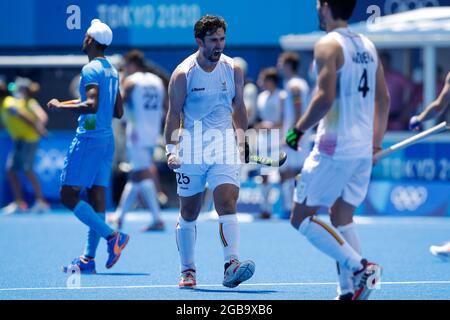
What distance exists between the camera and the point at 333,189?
812 cm

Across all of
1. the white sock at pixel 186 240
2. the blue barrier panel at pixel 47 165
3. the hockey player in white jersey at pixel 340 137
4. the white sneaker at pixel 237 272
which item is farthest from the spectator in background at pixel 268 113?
the hockey player in white jersey at pixel 340 137

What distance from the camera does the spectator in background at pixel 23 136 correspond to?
19672mm

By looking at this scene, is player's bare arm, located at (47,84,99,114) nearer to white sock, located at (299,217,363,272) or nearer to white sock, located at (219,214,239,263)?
white sock, located at (219,214,239,263)

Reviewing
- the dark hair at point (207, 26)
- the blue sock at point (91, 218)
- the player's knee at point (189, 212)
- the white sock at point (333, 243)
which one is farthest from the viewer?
the blue sock at point (91, 218)

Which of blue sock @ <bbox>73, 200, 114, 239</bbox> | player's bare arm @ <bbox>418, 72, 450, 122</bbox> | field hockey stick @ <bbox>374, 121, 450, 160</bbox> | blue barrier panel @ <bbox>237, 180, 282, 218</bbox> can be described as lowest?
blue barrier panel @ <bbox>237, 180, 282, 218</bbox>

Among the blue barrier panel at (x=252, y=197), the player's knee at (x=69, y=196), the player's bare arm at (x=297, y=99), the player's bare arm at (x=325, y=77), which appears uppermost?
the player's bare arm at (x=325, y=77)

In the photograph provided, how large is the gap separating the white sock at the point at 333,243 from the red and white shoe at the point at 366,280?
0.05 meters

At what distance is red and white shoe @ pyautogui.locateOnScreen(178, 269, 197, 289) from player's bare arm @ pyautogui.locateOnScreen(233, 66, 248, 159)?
114cm

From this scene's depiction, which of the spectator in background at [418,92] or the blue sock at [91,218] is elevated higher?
the spectator in background at [418,92]

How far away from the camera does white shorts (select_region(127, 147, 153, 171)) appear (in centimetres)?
1623

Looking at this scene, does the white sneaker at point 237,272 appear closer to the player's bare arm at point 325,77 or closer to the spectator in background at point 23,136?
the player's bare arm at point 325,77

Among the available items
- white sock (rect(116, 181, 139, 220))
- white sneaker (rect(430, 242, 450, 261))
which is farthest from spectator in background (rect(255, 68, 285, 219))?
white sneaker (rect(430, 242, 450, 261))

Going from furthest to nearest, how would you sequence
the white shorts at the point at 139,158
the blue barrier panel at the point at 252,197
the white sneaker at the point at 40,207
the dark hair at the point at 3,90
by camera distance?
the dark hair at the point at 3,90
the white sneaker at the point at 40,207
the blue barrier panel at the point at 252,197
the white shorts at the point at 139,158
